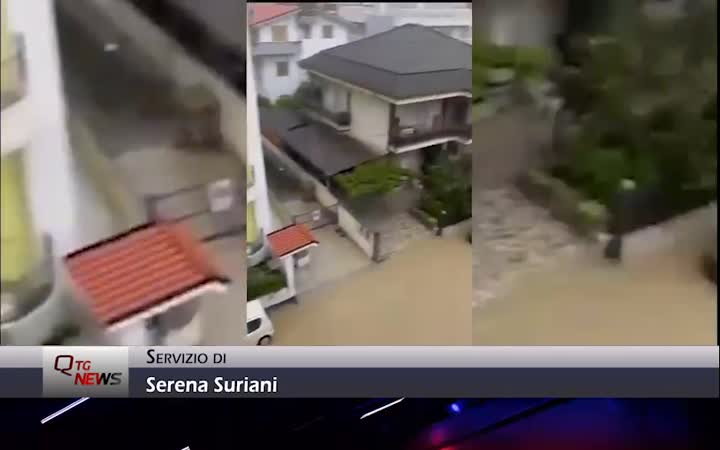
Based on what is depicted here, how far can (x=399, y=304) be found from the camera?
26.9 inches

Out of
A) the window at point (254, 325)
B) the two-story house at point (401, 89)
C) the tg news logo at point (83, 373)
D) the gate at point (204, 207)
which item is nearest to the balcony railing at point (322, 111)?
the two-story house at point (401, 89)

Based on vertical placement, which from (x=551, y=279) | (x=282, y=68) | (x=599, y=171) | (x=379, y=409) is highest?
(x=282, y=68)

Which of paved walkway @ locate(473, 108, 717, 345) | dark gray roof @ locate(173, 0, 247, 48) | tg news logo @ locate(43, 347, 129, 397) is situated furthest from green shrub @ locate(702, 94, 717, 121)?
tg news logo @ locate(43, 347, 129, 397)

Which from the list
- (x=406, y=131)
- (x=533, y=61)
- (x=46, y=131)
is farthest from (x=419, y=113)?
(x=46, y=131)

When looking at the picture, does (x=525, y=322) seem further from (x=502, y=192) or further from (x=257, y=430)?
(x=257, y=430)

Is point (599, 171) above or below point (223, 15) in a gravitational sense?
below

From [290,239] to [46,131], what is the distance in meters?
0.25

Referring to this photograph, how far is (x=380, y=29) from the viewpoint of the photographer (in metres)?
0.68

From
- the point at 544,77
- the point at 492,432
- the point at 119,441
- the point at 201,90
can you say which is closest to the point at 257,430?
the point at 119,441

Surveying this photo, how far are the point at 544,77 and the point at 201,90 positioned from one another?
335 mm

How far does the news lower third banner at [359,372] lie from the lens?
65cm

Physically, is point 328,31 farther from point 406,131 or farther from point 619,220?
point 619,220

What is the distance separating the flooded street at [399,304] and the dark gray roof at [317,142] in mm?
105

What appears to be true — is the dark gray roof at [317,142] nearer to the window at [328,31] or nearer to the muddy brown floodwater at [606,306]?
the window at [328,31]
